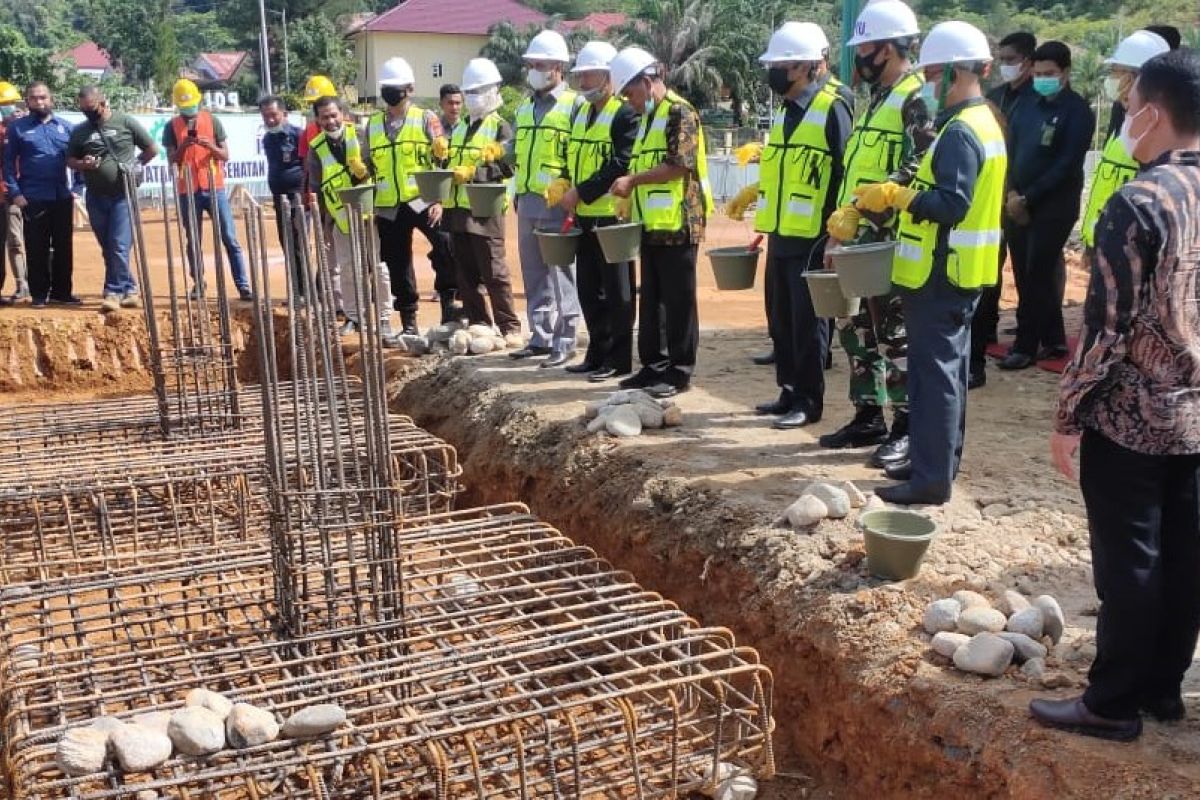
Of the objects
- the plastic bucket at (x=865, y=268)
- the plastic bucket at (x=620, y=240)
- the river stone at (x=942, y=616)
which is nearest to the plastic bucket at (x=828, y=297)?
the plastic bucket at (x=865, y=268)

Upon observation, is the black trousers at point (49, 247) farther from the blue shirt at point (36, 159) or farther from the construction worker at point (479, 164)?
the construction worker at point (479, 164)

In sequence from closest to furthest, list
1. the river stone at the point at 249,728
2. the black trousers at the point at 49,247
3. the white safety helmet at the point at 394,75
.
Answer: the river stone at the point at 249,728
the white safety helmet at the point at 394,75
the black trousers at the point at 49,247

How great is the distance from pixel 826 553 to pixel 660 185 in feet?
8.03

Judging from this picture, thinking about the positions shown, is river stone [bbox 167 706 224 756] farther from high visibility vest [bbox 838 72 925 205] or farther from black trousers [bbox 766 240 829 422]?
black trousers [bbox 766 240 829 422]

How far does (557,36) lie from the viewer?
6895mm

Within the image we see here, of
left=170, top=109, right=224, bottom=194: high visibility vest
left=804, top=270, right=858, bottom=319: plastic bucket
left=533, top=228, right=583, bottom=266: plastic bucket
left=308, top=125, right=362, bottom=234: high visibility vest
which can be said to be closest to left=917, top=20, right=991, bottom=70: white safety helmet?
left=804, top=270, right=858, bottom=319: plastic bucket

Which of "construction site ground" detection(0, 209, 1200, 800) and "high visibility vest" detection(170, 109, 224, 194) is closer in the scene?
"construction site ground" detection(0, 209, 1200, 800)

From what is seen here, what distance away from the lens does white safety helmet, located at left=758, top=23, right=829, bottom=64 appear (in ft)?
17.5

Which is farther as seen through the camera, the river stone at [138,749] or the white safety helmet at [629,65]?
the white safety helmet at [629,65]

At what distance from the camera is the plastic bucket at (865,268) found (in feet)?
14.6

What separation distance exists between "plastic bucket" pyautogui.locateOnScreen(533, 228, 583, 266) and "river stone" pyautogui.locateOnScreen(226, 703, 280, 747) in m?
4.11

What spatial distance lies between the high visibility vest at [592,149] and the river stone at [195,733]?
159 inches

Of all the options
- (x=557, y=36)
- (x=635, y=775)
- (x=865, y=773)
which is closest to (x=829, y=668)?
(x=865, y=773)

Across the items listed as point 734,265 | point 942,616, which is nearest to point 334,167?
point 734,265
